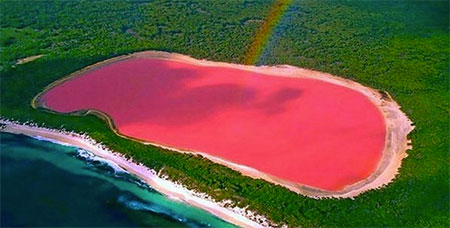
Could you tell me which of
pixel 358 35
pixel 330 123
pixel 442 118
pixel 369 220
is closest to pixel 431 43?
pixel 358 35

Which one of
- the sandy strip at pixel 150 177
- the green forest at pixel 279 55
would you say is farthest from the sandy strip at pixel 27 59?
the sandy strip at pixel 150 177

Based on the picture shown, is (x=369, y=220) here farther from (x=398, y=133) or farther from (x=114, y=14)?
(x=114, y=14)

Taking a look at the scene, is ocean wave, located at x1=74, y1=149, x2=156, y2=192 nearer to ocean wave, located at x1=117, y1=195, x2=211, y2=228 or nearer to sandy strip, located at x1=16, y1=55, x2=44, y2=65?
ocean wave, located at x1=117, y1=195, x2=211, y2=228

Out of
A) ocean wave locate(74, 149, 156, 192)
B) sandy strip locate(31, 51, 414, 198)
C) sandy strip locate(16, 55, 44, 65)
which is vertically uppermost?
sandy strip locate(16, 55, 44, 65)

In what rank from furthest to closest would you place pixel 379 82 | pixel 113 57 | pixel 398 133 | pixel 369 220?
pixel 113 57
pixel 379 82
pixel 398 133
pixel 369 220

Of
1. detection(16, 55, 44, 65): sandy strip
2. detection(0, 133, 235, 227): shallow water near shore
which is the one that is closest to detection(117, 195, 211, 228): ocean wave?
detection(0, 133, 235, 227): shallow water near shore

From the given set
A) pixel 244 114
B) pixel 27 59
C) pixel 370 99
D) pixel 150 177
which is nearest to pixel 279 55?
pixel 370 99
